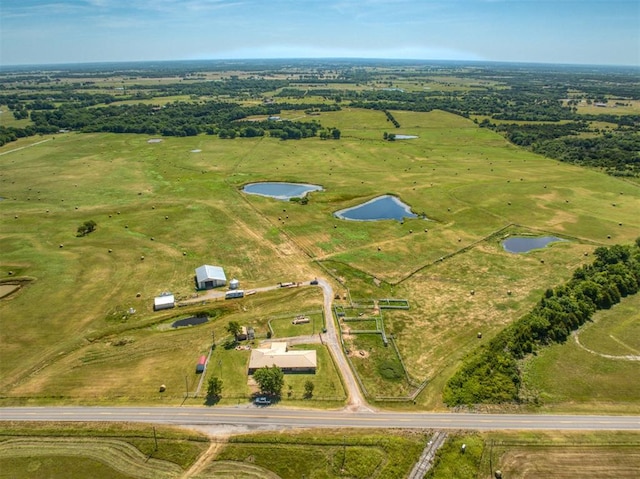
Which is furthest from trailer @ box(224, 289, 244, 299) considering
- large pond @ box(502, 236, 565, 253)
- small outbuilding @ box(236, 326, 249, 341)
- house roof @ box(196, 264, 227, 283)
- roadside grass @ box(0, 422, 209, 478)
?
large pond @ box(502, 236, 565, 253)

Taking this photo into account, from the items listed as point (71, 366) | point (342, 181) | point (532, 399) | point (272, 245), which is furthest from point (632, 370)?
point (342, 181)

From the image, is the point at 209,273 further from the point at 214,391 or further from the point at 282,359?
the point at 214,391

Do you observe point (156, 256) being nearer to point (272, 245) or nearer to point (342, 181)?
point (272, 245)

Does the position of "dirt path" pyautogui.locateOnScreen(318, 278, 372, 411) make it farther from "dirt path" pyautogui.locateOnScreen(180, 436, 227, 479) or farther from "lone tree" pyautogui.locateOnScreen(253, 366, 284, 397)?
"dirt path" pyautogui.locateOnScreen(180, 436, 227, 479)

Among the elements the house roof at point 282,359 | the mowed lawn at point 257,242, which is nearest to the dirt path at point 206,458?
the mowed lawn at point 257,242

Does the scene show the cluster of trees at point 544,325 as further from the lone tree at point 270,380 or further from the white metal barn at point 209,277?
the white metal barn at point 209,277

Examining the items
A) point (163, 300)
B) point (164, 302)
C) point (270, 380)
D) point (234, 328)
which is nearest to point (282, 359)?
point (270, 380)
